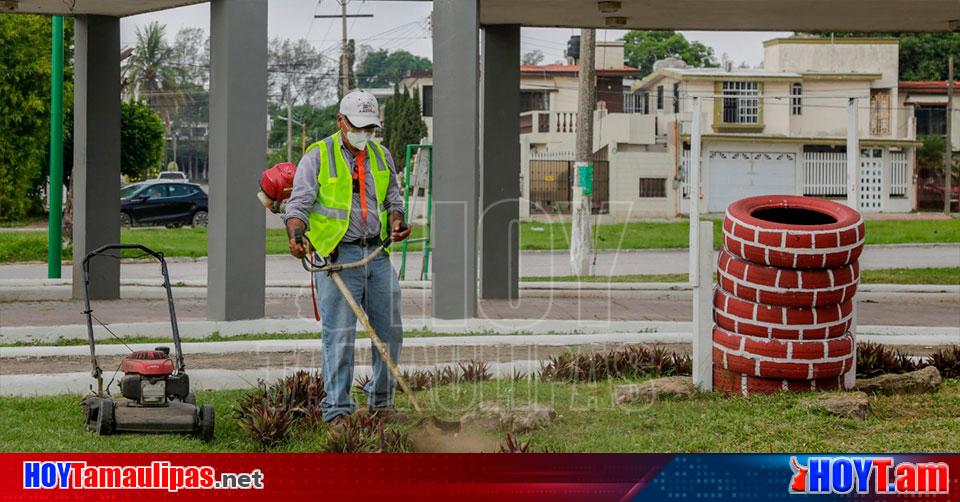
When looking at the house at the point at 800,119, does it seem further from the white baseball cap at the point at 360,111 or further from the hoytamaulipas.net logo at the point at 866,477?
the hoytamaulipas.net logo at the point at 866,477

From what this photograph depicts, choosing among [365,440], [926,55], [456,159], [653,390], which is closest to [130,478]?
[365,440]

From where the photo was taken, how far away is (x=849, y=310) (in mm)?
9656

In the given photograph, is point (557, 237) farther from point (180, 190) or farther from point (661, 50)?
point (661, 50)

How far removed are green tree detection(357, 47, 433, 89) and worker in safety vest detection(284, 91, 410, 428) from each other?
261 feet

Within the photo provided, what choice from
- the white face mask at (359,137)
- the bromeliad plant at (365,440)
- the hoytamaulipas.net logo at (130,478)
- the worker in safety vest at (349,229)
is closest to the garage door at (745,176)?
the worker in safety vest at (349,229)

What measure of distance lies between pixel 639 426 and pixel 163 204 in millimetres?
35092

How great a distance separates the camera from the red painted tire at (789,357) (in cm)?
936

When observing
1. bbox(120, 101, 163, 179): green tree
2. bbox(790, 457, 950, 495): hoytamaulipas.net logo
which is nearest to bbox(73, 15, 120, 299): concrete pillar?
bbox(790, 457, 950, 495): hoytamaulipas.net logo

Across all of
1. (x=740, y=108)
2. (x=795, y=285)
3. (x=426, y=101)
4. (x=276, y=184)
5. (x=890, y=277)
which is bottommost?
(x=890, y=277)

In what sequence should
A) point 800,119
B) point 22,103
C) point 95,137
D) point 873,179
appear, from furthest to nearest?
point 800,119 → point 873,179 → point 22,103 → point 95,137

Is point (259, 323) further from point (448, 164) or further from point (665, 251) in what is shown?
point (665, 251)

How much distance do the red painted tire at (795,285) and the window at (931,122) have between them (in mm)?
56144

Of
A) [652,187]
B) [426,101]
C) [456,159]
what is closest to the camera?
[456,159]

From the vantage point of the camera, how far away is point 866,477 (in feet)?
21.8
